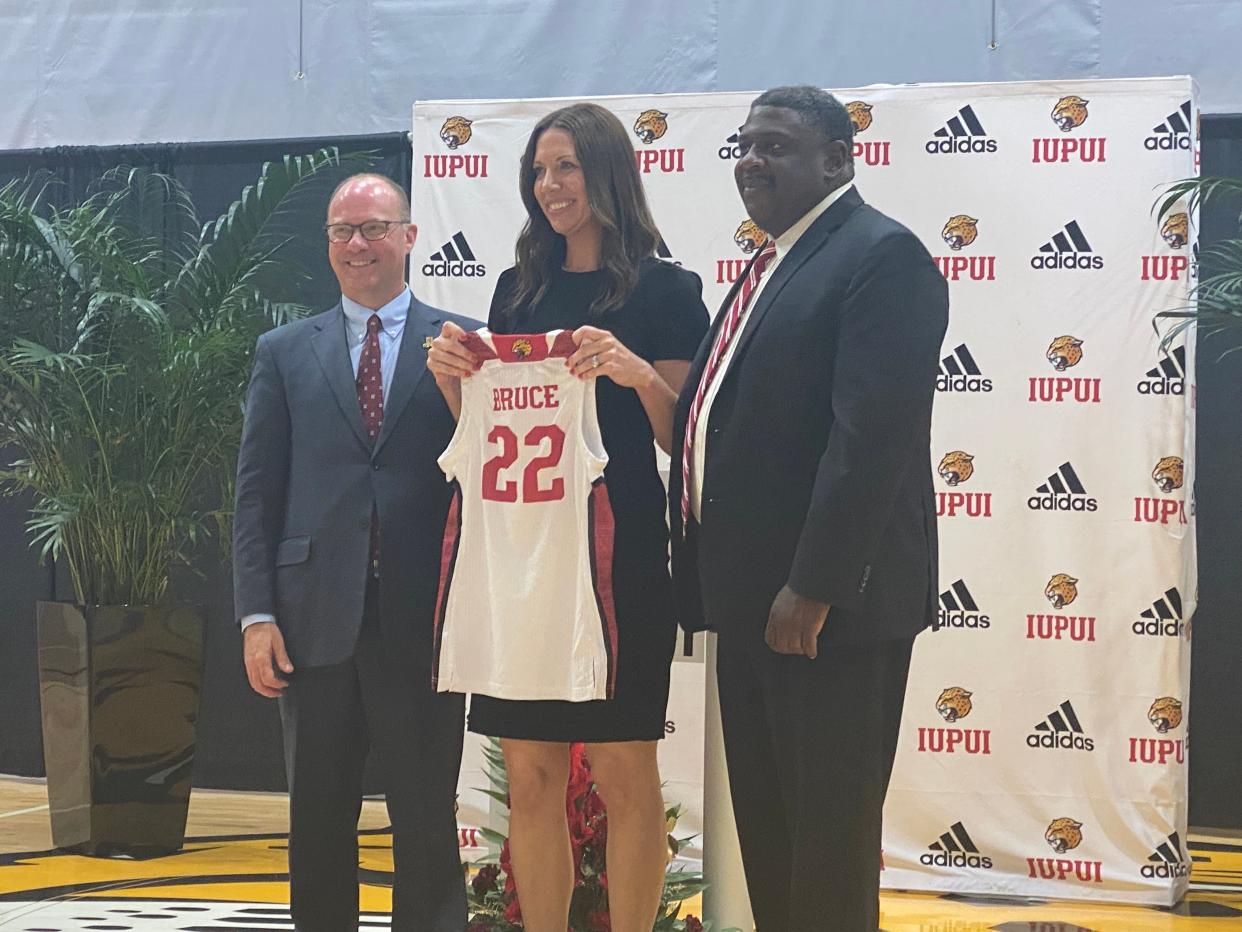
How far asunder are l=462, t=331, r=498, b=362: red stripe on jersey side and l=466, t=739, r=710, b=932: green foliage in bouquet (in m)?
0.86

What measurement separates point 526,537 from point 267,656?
0.58m

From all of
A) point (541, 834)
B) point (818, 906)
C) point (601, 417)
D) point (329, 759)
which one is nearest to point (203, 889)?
point (329, 759)

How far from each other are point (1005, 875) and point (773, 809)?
8.77 feet

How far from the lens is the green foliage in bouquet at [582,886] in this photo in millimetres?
3127

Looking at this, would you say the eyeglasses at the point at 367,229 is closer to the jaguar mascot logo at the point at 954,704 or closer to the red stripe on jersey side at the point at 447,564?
the red stripe on jersey side at the point at 447,564

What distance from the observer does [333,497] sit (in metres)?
2.91

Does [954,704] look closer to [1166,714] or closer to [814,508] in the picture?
[1166,714]

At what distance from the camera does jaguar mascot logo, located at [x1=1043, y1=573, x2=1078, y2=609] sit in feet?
15.5

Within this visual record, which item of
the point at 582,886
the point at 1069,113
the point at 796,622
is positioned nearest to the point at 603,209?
the point at 796,622

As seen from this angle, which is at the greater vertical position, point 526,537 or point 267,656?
point 526,537

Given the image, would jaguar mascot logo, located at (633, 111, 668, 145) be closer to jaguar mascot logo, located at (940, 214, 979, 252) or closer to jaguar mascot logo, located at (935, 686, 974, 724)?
jaguar mascot logo, located at (940, 214, 979, 252)

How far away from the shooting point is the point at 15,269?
200 inches

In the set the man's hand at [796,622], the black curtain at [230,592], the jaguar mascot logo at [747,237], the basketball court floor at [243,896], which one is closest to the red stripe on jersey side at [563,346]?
the man's hand at [796,622]

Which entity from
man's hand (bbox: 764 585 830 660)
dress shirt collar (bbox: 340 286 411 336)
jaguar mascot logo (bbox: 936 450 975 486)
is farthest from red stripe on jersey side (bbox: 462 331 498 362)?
jaguar mascot logo (bbox: 936 450 975 486)
